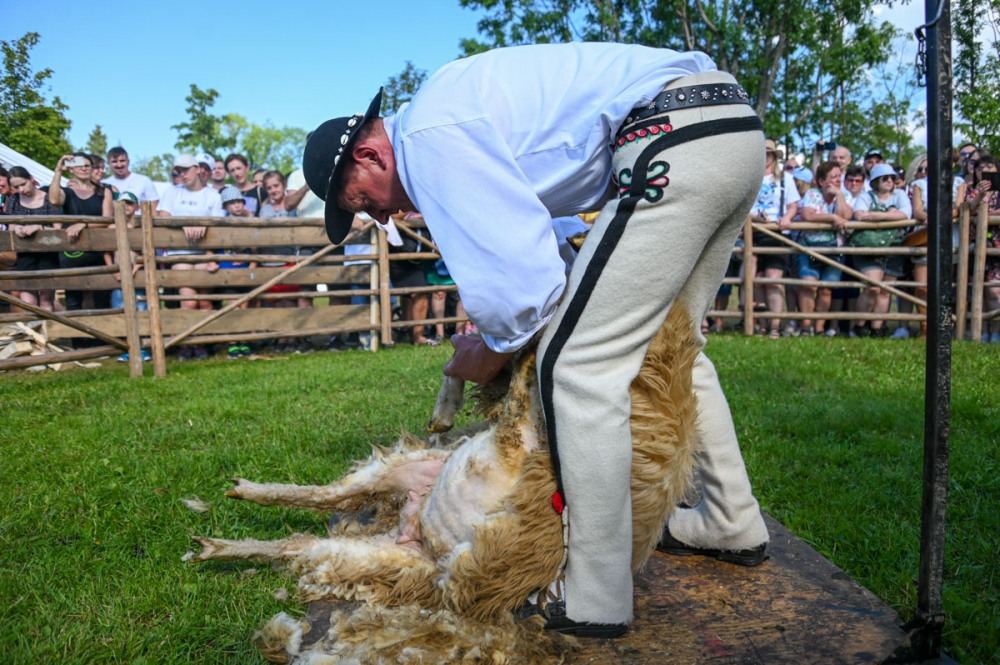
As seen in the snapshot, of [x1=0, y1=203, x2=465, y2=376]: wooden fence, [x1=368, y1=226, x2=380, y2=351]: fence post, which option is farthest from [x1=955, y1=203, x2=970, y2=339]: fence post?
[x1=368, y1=226, x2=380, y2=351]: fence post

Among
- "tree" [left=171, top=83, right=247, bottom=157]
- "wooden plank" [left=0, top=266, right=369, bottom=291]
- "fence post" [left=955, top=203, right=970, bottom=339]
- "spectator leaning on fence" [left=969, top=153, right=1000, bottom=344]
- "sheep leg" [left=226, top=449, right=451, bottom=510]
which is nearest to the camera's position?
"sheep leg" [left=226, top=449, right=451, bottom=510]

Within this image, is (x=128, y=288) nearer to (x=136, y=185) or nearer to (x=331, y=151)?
(x=136, y=185)

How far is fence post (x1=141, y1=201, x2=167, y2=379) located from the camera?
23.5ft

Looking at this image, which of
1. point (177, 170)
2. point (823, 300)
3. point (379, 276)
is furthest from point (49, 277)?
point (823, 300)

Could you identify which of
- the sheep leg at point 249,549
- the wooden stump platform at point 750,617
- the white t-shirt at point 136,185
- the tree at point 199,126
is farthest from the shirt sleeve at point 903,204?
the tree at point 199,126

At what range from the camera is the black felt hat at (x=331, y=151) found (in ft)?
7.22

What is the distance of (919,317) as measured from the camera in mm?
8594

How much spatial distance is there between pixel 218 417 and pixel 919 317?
25.4ft

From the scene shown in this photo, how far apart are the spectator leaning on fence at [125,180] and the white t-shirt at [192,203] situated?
0.56 feet

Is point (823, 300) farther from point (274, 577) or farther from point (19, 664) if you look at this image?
point (19, 664)

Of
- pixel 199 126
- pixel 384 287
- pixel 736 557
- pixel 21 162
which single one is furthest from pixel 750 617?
pixel 199 126

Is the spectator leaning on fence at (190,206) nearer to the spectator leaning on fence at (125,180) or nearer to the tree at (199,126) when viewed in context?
the spectator leaning on fence at (125,180)

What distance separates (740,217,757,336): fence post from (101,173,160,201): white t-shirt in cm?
735

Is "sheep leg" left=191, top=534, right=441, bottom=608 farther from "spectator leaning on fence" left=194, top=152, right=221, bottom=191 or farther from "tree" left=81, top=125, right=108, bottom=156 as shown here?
"tree" left=81, top=125, right=108, bottom=156
